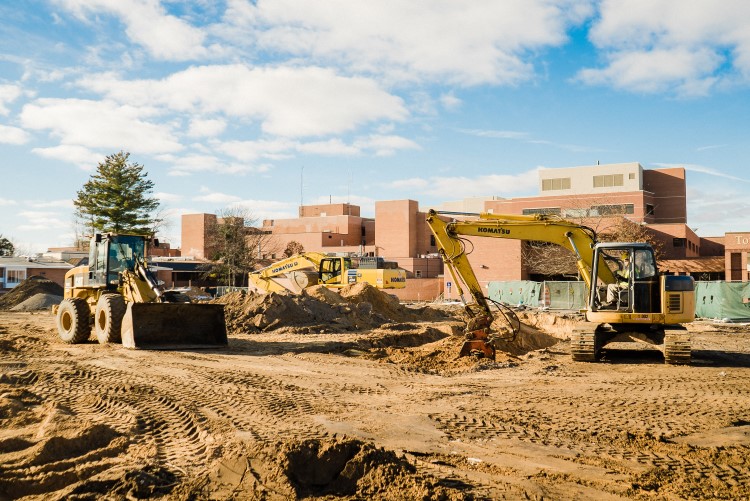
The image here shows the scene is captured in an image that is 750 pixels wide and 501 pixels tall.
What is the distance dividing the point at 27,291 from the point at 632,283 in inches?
1419

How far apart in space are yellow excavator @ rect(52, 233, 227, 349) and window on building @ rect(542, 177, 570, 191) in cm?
5431

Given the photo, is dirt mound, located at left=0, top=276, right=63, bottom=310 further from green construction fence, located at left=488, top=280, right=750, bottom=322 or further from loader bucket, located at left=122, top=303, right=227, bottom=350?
green construction fence, located at left=488, top=280, right=750, bottom=322

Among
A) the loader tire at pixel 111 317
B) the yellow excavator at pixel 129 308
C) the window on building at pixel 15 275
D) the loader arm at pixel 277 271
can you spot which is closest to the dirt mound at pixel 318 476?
the yellow excavator at pixel 129 308

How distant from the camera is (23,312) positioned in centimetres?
3294

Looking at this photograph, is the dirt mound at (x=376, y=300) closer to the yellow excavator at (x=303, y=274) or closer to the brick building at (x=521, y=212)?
the yellow excavator at (x=303, y=274)

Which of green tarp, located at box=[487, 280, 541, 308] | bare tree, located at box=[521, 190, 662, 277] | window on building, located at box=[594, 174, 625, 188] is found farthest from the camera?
window on building, located at box=[594, 174, 625, 188]

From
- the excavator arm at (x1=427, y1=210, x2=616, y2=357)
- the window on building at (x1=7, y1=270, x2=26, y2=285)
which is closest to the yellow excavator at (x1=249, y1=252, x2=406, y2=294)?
the excavator arm at (x1=427, y1=210, x2=616, y2=357)

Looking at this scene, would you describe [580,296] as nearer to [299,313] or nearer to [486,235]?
[299,313]

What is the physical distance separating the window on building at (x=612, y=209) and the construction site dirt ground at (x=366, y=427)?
40.8 metres

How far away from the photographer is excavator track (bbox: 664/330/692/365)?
13617 mm

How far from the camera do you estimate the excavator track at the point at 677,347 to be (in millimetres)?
13617

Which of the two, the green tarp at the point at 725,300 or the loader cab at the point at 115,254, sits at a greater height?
the loader cab at the point at 115,254

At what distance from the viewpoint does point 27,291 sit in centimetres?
3797

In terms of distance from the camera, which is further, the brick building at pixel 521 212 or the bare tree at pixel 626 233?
the brick building at pixel 521 212
